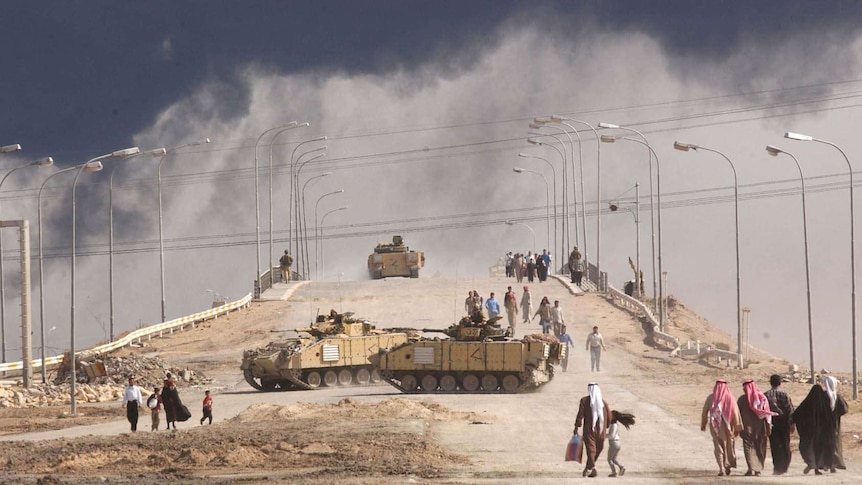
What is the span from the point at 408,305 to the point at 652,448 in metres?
42.3

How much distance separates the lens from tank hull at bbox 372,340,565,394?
143 feet

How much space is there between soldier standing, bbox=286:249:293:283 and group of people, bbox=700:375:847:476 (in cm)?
6217

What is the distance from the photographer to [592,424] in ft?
78.9

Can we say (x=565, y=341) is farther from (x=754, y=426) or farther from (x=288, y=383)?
(x=754, y=426)

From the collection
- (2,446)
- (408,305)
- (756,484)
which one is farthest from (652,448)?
(408,305)

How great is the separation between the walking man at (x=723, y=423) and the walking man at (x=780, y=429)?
71cm

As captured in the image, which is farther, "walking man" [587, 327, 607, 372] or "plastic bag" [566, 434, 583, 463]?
"walking man" [587, 327, 607, 372]

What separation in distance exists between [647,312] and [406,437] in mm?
34710

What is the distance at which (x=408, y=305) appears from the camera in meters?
70.8

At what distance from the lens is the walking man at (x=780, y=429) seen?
24.6m

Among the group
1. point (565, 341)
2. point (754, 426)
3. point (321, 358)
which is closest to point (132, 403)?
point (321, 358)

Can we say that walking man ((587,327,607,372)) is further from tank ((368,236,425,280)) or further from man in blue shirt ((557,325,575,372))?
tank ((368,236,425,280))

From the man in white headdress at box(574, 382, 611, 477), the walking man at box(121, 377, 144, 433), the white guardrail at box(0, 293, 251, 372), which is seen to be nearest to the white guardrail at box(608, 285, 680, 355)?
the white guardrail at box(0, 293, 251, 372)

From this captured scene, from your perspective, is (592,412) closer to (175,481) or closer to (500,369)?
(175,481)
